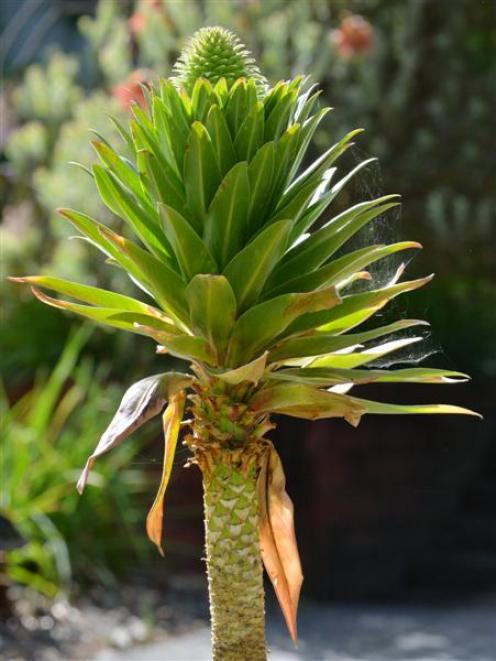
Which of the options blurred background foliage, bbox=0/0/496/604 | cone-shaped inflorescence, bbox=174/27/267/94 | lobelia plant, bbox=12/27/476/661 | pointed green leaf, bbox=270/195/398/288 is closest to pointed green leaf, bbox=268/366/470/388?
lobelia plant, bbox=12/27/476/661

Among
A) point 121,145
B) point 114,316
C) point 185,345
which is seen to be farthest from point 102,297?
point 121,145

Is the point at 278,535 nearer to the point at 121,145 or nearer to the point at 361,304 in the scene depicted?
the point at 361,304

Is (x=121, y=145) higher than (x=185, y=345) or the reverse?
higher

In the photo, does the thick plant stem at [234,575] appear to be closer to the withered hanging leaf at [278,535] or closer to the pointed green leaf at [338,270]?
the withered hanging leaf at [278,535]

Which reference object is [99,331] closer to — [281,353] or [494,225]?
[494,225]

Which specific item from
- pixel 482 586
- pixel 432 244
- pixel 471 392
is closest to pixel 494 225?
pixel 432 244
